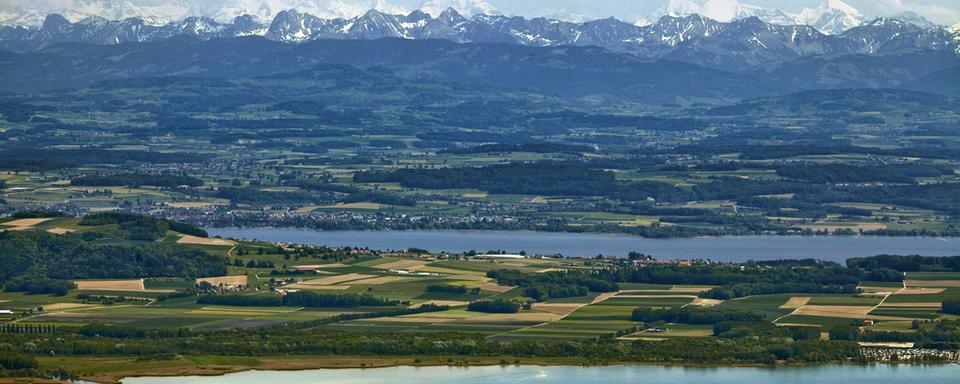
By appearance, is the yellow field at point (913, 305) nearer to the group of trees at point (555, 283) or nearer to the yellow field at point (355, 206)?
the group of trees at point (555, 283)

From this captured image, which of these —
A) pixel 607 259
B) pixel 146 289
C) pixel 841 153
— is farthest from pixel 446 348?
pixel 841 153

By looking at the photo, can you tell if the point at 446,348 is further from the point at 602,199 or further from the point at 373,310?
the point at 602,199

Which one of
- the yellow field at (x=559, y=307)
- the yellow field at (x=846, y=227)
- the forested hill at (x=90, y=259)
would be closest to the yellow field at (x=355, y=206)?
the yellow field at (x=846, y=227)

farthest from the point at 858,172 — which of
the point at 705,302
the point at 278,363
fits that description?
the point at 278,363

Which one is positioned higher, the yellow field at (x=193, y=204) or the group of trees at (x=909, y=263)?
the yellow field at (x=193, y=204)

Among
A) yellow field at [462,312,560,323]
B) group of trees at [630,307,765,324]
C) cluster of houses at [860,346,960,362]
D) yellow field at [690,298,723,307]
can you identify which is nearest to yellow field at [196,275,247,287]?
yellow field at [462,312,560,323]

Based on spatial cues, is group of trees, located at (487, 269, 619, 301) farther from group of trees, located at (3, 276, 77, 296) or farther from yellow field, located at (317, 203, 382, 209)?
yellow field, located at (317, 203, 382, 209)
